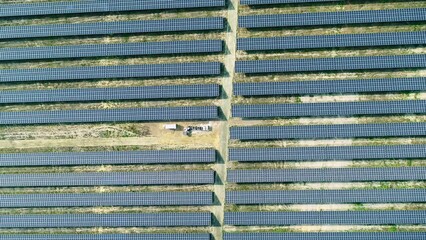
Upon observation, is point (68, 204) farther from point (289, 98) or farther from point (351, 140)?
point (351, 140)

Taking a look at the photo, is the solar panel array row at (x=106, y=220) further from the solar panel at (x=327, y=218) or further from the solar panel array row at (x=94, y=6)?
the solar panel array row at (x=94, y=6)

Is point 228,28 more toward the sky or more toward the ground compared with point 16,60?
more toward the sky

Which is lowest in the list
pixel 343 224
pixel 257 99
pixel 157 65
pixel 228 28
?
pixel 343 224

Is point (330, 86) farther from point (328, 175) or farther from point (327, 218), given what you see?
point (327, 218)

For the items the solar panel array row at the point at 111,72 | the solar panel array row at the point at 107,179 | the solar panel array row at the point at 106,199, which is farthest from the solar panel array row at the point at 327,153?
the solar panel array row at the point at 111,72

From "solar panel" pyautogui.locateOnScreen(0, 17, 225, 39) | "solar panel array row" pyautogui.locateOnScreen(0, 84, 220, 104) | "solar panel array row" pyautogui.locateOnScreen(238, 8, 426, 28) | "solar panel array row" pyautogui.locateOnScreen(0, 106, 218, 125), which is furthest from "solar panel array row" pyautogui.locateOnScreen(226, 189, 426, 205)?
"solar panel" pyautogui.locateOnScreen(0, 17, 225, 39)

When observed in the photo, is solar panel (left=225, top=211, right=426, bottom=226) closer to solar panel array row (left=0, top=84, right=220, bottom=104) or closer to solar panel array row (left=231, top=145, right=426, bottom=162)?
solar panel array row (left=231, top=145, right=426, bottom=162)

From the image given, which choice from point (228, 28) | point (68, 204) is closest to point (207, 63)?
point (228, 28)

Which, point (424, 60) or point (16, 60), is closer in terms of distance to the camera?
point (424, 60)
